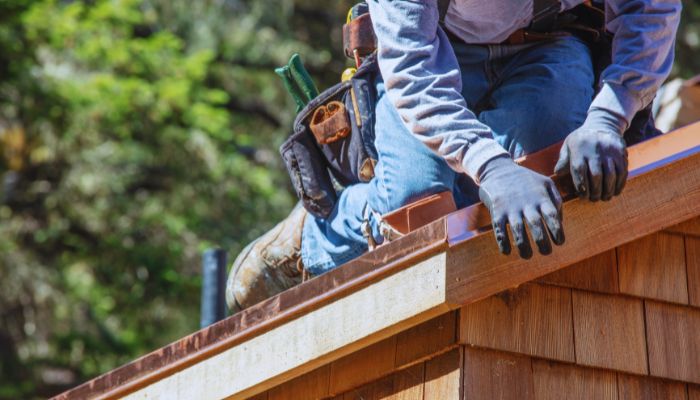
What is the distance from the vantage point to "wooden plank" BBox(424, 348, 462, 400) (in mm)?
2432

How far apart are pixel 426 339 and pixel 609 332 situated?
16.6 inches

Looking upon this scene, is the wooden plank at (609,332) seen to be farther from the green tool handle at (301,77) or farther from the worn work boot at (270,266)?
the green tool handle at (301,77)

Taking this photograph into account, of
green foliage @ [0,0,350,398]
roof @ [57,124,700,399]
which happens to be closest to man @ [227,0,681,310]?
roof @ [57,124,700,399]

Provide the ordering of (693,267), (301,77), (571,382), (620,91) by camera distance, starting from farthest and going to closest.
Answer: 1. (301,77)
2. (693,267)
3. (620,91)
4. (571,382)

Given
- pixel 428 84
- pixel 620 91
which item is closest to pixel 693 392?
pixel 620 91

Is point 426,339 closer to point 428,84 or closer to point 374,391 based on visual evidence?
point 374,391

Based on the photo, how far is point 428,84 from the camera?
2646mm

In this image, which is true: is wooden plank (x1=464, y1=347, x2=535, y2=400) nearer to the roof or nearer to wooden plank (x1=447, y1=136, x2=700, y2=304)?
the roof

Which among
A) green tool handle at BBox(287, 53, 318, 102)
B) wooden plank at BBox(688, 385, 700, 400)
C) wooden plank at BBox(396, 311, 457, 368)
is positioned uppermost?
green tool handle at BBox(287, 53, 318, 102)

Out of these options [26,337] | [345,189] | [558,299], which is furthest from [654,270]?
[26,337]

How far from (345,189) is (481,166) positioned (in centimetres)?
78

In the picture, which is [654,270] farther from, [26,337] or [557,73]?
[26,337]

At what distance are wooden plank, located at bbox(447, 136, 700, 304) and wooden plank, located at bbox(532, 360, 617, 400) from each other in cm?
20

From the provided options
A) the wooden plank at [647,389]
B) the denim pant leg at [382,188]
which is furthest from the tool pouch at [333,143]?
the wooden plank at [647,389]
